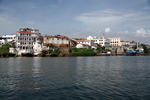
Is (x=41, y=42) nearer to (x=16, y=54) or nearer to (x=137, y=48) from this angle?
(x=16, y=54)

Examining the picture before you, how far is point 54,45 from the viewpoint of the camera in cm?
11256

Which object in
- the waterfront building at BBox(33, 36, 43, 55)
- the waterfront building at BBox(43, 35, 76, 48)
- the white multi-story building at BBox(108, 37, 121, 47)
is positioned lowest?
the waterfront building at BBox(33, 36, 43, 55)

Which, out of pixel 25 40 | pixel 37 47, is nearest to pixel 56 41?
pixel 37 47

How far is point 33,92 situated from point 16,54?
89.3m

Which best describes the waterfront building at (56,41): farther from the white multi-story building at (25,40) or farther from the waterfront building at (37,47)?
the white multi-story building at (25,40)

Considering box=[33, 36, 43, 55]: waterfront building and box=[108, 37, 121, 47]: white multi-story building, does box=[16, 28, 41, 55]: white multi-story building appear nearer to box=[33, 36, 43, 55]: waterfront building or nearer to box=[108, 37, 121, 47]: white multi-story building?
box=[33, 36, 43, 55]: waterfront building

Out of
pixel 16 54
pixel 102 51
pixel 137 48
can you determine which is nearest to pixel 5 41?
pixel 16 54

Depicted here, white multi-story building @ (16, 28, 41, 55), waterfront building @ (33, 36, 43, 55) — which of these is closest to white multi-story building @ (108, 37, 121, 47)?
waterfront building @ (33, 36, 43, 55)

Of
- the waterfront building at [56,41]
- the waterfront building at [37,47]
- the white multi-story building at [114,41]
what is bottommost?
the waterfront building at [37,47]

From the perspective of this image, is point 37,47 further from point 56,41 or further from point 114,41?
point 114,41

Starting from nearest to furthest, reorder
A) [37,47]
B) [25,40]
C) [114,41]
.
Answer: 1. [25,40]
2. [37,47]
3. [114,41]

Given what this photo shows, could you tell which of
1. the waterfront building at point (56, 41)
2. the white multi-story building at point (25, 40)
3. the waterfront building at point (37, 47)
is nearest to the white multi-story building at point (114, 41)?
the waterfront building at point (56, 41)

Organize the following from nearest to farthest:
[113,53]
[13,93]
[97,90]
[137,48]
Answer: [13,93], [97,90], [113,53], [137,48]

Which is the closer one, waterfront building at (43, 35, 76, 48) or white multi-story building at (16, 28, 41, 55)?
white multi-story building at (16, 28, 41, 55)
